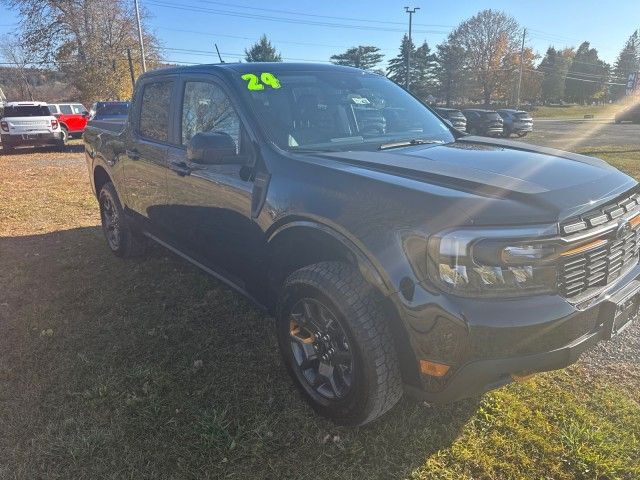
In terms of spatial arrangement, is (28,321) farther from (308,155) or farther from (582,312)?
(582,312)

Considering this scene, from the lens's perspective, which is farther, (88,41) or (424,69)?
(424,69)

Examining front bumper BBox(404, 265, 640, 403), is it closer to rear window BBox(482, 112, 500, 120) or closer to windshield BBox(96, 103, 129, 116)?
windshield BBox(96, 103, 129, 116)

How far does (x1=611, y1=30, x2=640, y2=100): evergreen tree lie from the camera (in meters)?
85.3

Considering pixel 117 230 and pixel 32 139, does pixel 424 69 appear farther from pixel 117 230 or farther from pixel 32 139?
pixel 117 230

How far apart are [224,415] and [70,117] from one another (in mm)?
23706

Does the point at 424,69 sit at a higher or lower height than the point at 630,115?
higher

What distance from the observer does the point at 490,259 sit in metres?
1.93

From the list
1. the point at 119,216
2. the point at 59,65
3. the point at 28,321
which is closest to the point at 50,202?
the point at 119,216

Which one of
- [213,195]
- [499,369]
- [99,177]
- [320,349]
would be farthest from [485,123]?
[499,369]

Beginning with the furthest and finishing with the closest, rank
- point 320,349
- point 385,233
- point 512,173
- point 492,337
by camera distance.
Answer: point 320,349 → point 512,173 → point 385,233 → point 492,337

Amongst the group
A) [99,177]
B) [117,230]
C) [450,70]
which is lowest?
[117,230]

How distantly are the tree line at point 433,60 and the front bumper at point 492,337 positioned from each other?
130ft

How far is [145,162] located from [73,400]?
1.93m

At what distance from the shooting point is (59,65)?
36.0 meters
